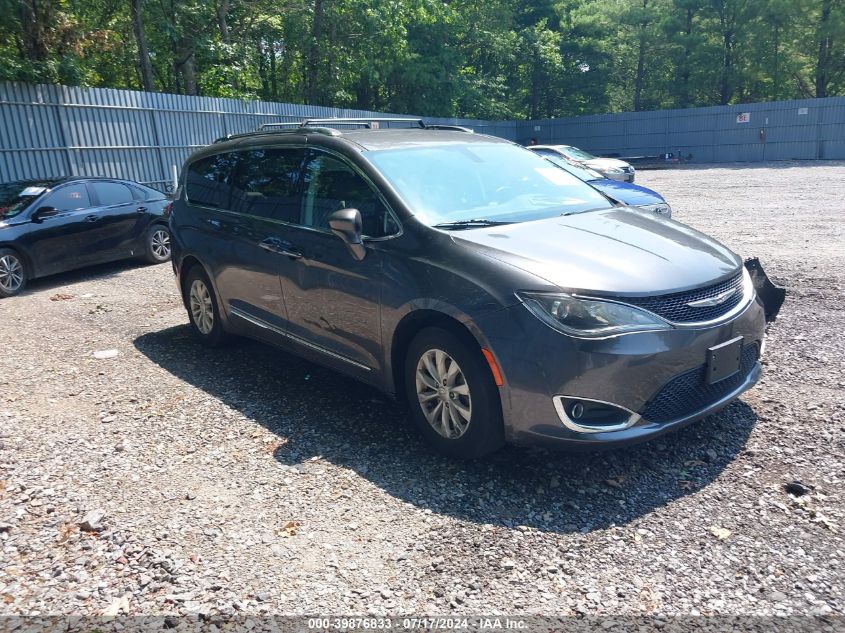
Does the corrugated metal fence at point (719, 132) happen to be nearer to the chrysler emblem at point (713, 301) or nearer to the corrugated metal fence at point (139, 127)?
the corrugated metal fence at point (139, 127)

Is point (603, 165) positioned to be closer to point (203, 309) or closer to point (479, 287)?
point (203, 309)

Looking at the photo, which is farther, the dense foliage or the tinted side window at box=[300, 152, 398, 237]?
the dense foliage

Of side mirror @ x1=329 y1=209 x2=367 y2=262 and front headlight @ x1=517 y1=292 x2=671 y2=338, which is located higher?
side mirror @ x1=329 y1=209 x2=367 y2=262

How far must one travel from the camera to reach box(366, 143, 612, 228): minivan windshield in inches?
172

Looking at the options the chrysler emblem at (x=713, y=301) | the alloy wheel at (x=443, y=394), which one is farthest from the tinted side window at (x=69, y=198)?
the chrysler emblem at (x=713, y=301)

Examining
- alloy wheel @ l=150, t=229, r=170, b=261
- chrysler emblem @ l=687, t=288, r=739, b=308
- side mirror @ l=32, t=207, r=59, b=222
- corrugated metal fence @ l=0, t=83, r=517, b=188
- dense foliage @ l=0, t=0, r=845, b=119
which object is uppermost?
dense foliage @ l=0, t=0, r=845, b=119

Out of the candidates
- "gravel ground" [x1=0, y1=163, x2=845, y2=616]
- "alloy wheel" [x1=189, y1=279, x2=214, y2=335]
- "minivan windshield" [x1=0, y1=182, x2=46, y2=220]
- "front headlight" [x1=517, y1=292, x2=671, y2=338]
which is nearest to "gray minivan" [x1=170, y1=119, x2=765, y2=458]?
"front headlight" [x1=517, y1=292, x2=671, y2=338]

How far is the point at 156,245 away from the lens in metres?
11.4

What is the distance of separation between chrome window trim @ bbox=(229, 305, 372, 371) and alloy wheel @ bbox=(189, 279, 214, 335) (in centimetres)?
50

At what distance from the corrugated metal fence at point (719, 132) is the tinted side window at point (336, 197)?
31790 millimetres

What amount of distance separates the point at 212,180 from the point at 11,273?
4912 millimetres

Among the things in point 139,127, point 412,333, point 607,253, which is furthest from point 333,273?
point 139,127

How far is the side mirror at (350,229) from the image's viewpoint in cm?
416

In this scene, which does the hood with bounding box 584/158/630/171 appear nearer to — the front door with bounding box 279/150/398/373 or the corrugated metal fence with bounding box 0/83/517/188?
the corrugated metal fence with bounding box 0/83/517/188
